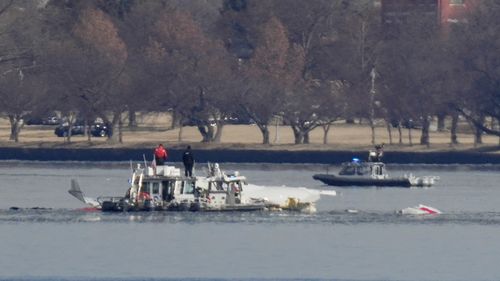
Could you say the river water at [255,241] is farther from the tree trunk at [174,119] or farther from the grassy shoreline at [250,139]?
the tree trunk at [174,119]

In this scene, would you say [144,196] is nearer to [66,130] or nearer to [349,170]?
[349,170]

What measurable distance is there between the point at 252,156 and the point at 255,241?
164 feet

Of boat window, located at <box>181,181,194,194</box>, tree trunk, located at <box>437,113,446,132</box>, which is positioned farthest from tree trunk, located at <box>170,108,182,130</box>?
boat window, located at <box>181,181,194,194</box>

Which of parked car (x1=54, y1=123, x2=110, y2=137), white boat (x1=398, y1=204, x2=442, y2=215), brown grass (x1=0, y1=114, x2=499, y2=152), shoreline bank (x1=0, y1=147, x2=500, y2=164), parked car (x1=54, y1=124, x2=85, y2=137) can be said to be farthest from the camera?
parked car (x1=54, y1=123, x2=110, y2=137)

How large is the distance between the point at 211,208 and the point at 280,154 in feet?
138

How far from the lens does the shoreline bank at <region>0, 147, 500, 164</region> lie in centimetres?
A: 11428

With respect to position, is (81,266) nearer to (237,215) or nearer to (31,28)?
(237,215)

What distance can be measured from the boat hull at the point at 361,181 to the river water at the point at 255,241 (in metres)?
6.17

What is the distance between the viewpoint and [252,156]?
114812 millimetres

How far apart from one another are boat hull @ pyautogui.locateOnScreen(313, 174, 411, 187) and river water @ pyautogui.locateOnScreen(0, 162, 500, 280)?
243 inches

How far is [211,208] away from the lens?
73938 millimetres

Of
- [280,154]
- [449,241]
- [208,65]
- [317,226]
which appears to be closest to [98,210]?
[317,226]

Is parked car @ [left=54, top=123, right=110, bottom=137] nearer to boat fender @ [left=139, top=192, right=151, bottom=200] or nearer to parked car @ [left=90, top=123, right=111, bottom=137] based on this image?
parked car @ [left=90, top=123, right=111, bottom=137]

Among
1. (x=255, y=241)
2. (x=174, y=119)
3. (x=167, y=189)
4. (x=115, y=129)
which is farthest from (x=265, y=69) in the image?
(x=255, y=241)
